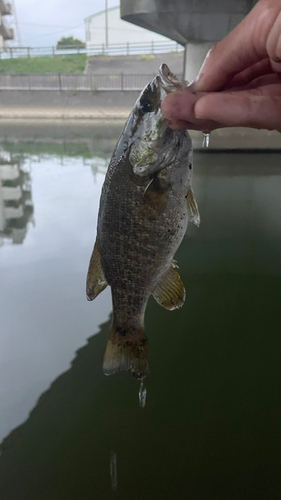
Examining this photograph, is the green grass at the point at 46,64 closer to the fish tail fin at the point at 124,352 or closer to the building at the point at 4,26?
the building at the point at 4,26

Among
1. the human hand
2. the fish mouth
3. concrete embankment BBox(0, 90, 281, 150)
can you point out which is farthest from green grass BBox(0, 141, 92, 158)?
the human hand

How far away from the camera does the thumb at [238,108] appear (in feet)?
3.40

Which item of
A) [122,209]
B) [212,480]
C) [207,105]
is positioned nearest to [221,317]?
[212,480]

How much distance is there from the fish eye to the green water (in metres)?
1.78

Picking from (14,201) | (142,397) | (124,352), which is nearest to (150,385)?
(142,397)

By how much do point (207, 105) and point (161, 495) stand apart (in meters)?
1.83

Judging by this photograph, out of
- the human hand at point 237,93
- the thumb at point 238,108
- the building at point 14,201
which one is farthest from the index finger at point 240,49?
the building at point 14,201

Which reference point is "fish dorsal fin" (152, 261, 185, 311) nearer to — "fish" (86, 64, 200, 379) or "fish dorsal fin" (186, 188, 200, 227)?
"fish" (86, 64, 200, 379)

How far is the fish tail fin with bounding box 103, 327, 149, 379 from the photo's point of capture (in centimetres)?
161

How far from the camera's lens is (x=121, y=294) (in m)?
1.54

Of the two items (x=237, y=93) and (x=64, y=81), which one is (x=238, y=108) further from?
(x=64, y=81)

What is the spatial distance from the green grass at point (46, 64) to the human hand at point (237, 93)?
2288cm

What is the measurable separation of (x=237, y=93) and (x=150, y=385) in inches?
77.2

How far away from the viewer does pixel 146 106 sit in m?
1.34
